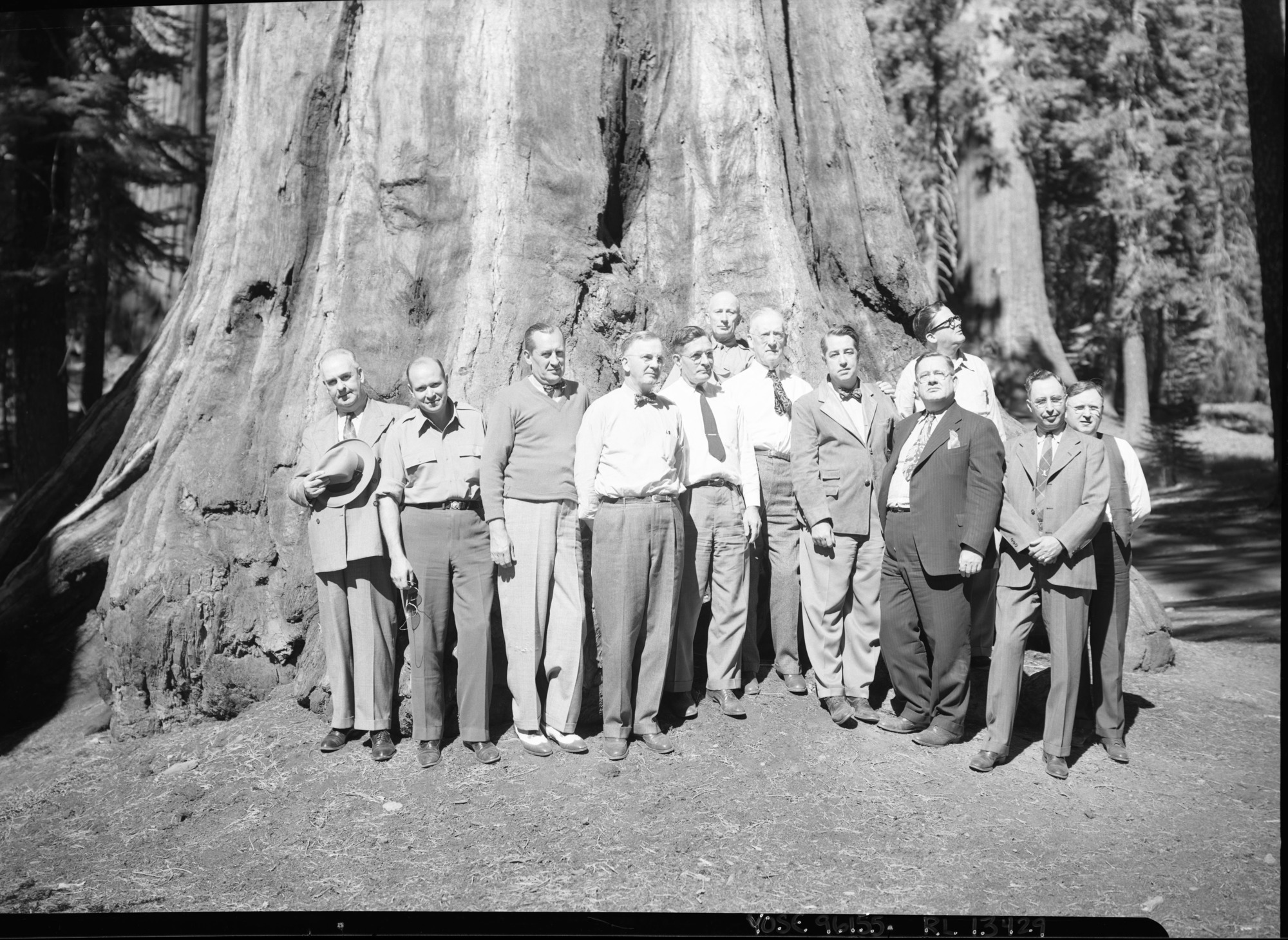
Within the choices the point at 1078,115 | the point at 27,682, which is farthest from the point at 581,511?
the point at 1078,115

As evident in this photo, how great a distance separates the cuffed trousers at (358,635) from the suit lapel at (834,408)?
2489 millimetres

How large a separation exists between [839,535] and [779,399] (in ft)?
2.80

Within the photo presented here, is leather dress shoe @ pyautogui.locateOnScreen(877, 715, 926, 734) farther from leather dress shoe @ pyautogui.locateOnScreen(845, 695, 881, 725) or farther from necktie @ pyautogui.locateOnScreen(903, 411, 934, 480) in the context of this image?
necktie @ pyautogui.locateOnScreen(903, 411, 934, 480)

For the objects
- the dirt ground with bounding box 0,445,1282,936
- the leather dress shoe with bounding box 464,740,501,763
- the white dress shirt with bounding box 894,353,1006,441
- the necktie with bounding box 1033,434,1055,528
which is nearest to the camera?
the dirt ground with bounding box 0,445,1282,936

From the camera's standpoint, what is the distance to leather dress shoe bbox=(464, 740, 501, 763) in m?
5.51

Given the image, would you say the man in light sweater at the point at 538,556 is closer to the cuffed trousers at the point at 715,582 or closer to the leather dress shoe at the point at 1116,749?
the cuffed trousers at the point at 715,582

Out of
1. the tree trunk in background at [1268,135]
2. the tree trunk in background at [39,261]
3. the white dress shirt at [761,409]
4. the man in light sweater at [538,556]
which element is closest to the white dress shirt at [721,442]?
the white dress shirt at [761,409]

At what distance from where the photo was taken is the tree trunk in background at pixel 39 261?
42.1 feet

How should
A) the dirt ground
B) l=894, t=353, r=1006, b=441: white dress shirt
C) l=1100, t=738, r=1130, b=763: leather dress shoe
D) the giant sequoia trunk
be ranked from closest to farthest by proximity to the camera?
1. the dirt ground
2. l=1100, t=738, r=1130, b=763: leather dress shoe
3. l=894, t=353, r=1006, b=441: white dress shirt
4. the giant sequoia trunk

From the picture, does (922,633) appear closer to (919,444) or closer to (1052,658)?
(1052,658)

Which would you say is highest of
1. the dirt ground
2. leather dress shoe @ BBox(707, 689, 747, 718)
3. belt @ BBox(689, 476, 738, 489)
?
belt @ BBox(689, 476, 738, 489)

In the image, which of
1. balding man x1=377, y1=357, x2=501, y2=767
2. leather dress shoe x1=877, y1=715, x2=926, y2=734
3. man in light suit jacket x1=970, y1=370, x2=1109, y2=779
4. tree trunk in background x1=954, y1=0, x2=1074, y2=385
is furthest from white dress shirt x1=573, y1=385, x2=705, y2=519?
tree trunk in background x1=954, y1=0, x2=1074, y2=385

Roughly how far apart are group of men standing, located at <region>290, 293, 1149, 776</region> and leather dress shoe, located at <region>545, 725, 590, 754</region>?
11 millimetres

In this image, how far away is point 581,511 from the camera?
570 centimetres
